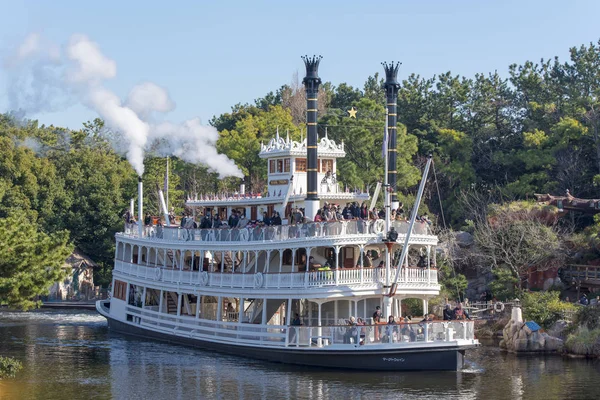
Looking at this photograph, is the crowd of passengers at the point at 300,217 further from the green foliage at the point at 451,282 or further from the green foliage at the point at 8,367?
the green foliage at the point at 8,367

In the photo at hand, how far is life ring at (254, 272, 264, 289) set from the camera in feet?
129

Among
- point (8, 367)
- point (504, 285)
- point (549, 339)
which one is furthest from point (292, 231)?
point (504, 285)

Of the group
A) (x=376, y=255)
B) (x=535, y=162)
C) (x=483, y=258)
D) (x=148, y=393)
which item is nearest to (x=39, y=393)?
(x=148, y=393)

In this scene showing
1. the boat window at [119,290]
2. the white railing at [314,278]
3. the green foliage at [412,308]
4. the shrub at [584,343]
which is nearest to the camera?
the white railing at [314,278]

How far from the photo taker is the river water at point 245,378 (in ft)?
108

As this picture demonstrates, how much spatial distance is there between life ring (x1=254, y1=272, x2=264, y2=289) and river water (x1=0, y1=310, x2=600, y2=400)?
2.88 meters

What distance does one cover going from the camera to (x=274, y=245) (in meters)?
39.0

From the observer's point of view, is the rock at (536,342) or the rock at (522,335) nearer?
the rock at (536,342)

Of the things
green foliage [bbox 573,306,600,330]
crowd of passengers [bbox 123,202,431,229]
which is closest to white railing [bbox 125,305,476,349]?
crowd of passengers [bbox 123,202,431,229]

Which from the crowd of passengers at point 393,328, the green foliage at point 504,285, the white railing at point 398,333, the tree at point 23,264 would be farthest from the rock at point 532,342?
the tree at point 23,264

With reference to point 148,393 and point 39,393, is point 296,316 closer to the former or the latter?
point 148,393

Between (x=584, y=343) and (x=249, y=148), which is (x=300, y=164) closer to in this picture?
(x=584, y=343)

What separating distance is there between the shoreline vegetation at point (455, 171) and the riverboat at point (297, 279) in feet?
29.3

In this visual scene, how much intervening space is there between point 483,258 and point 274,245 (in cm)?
1836
